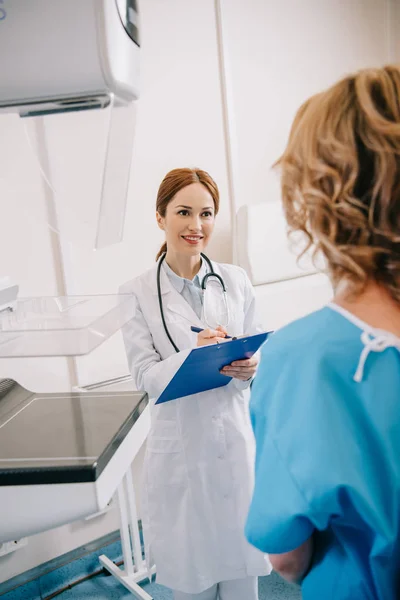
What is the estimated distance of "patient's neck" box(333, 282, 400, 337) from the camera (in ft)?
2.09

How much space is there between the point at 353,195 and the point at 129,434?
2.10 feet

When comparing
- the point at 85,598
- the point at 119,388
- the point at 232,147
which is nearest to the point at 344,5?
the point at 232,147

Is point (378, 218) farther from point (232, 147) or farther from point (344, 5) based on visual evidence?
point (344, 5)

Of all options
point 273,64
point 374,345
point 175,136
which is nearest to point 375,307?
point 374,345

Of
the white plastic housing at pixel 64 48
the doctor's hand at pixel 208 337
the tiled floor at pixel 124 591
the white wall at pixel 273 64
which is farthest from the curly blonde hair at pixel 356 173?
the white wall at pixel 273 64

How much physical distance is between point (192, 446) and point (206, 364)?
32 cm

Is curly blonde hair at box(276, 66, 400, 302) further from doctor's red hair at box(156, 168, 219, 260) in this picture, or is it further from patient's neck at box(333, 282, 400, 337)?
doctor's red hair at box(156, 168, 219, 260)

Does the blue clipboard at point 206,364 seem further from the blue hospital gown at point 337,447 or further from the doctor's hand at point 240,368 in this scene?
the blue hospital gown at point 337,447

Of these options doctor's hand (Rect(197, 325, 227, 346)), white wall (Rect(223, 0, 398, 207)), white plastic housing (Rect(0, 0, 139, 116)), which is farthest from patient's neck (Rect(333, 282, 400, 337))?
white wall (Rect(223, 0, 398, 207))

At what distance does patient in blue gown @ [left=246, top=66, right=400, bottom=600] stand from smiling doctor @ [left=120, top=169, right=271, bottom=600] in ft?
2.50

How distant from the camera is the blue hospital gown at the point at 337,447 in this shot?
24.0 inches

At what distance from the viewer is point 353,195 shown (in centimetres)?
65

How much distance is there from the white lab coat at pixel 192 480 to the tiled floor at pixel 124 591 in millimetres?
516

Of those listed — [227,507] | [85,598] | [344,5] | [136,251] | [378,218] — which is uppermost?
[344,5]
